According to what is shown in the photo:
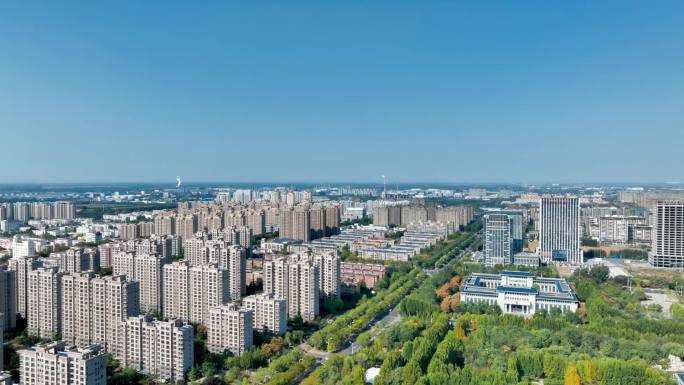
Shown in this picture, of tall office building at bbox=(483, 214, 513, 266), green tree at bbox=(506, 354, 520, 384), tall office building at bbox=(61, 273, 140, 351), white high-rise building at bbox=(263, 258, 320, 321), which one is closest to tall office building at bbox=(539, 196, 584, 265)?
tall office building at bbox=(483, 214, 513, 266)

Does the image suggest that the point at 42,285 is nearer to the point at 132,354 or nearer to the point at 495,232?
the point at 132,354

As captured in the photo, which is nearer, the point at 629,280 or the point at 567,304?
the point at 567,304

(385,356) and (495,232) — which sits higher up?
(495,232)

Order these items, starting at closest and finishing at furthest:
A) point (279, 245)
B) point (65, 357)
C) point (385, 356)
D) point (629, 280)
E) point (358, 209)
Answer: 1. point (65, 357)
2. point (385, 356)
3. point (629, 280)
4. point (279, 245)
5. point (358, 209)

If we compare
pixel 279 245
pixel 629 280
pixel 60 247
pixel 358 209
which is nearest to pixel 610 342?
pixel 629 280

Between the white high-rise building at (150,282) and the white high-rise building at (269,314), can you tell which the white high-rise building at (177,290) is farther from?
the white high-rise building at (269,314)

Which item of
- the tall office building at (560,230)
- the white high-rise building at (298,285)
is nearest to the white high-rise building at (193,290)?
the white high-rise building at (298,285)
